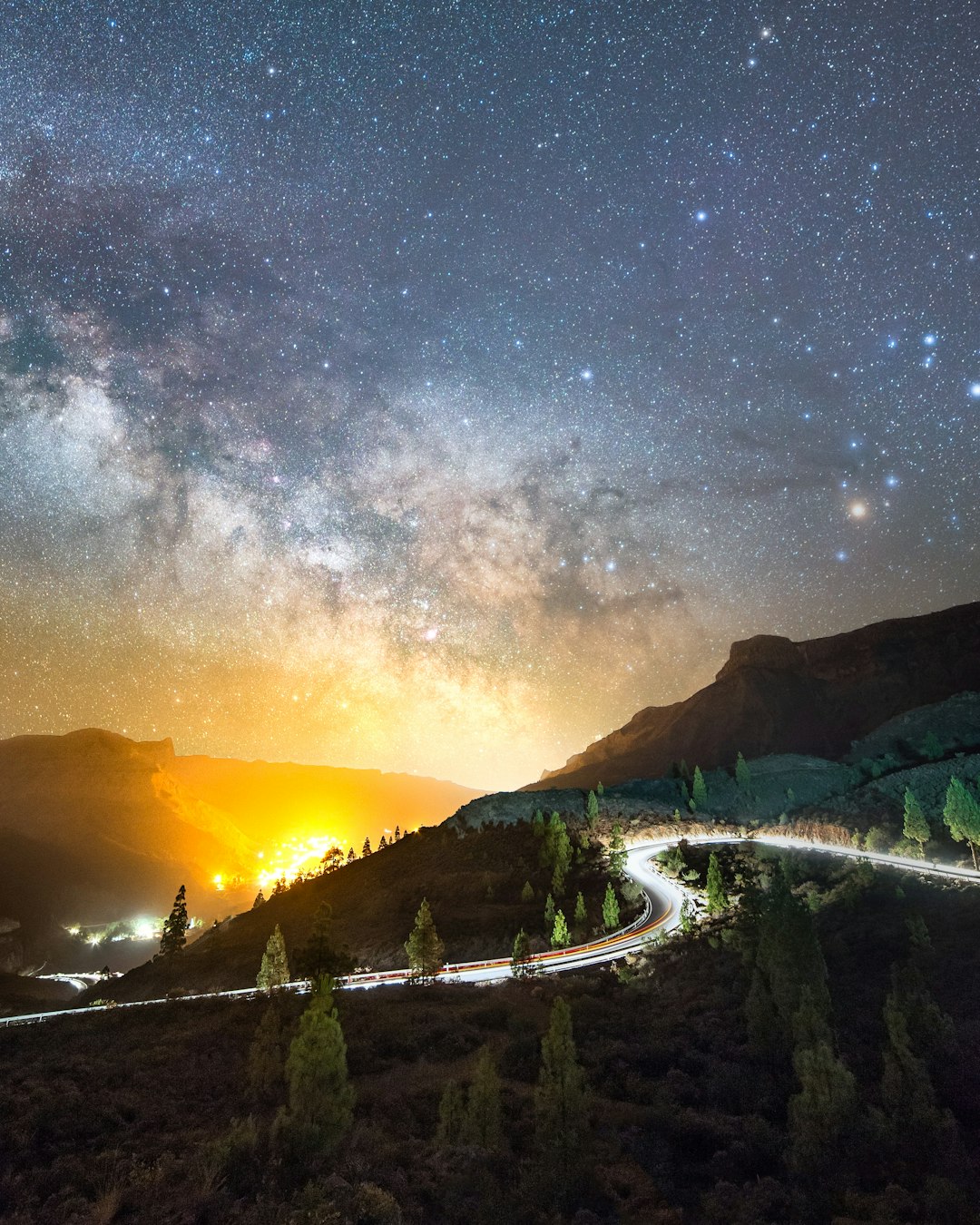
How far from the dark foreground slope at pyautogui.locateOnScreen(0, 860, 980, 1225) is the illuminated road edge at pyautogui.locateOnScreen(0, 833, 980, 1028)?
457 inches

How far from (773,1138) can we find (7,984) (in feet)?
430

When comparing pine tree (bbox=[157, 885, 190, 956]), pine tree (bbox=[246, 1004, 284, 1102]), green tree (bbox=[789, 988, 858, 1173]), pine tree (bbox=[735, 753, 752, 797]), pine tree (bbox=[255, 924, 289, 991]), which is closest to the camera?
green tree (bbox=[789, 988, 858, 1173])

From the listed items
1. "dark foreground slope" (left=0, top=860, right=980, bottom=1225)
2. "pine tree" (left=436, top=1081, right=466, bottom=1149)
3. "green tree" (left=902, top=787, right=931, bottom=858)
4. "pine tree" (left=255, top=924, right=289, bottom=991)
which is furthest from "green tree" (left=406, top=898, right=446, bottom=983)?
"green tree" (left=902, top=787, right=931, bottom=858)

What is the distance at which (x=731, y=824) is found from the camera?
119 metres

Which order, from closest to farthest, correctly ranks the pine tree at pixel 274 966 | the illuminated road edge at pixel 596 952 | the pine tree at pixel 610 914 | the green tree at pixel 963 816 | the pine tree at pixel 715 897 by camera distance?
the illuminated road edge at pixel 596 952, the pine tree at pixel 715 897, the pine tree at pixel 274 966, the pine tree at pixel 610 914, the green tree at pixel 963 816

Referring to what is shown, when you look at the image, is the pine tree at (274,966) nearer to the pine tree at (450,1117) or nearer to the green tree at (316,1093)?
the green tree at (316,1093)

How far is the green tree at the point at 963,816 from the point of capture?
6075 cm

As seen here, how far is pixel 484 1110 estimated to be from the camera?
54.3 feet

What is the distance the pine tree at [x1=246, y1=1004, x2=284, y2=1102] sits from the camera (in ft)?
68.3

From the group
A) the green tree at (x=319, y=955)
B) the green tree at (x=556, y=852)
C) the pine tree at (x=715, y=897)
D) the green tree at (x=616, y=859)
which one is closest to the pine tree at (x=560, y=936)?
the pine tree at (x=715, y=897)

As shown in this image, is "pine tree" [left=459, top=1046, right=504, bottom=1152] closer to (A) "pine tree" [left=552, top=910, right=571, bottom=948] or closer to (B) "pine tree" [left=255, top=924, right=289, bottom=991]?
(A) "pine tree" [left=552, top=910, right=571, bottom=948]

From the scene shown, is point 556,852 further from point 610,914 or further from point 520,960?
point 520,960

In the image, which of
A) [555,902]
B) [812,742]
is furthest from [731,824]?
[812,742]

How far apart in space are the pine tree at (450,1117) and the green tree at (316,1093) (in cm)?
256
